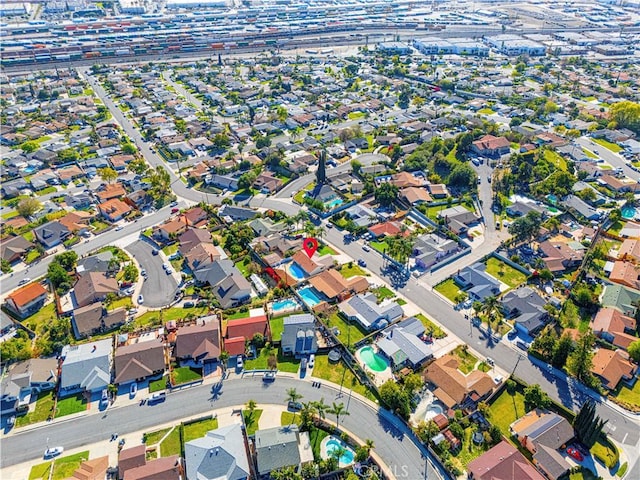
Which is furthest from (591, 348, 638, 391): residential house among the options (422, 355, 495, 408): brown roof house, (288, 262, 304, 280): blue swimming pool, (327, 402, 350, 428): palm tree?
(288, 262, 304, 280): blue swimming pool

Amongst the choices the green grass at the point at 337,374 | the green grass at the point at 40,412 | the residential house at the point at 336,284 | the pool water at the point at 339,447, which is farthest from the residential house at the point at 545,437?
the green grass at the point at 40,412

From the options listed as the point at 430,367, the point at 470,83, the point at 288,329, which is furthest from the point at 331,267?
the point at 470,83

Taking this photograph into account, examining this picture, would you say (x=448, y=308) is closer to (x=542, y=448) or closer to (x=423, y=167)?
(x=542, y=448)

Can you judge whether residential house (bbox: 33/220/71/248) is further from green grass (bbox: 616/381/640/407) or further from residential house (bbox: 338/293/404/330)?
green grass (bbox: 616/381/640/407)

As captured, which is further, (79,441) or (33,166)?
(33,166)

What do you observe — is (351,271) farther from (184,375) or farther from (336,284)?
(184,375)

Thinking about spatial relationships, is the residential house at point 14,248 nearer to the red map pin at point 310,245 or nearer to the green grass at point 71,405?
the green grass at point 71,405
